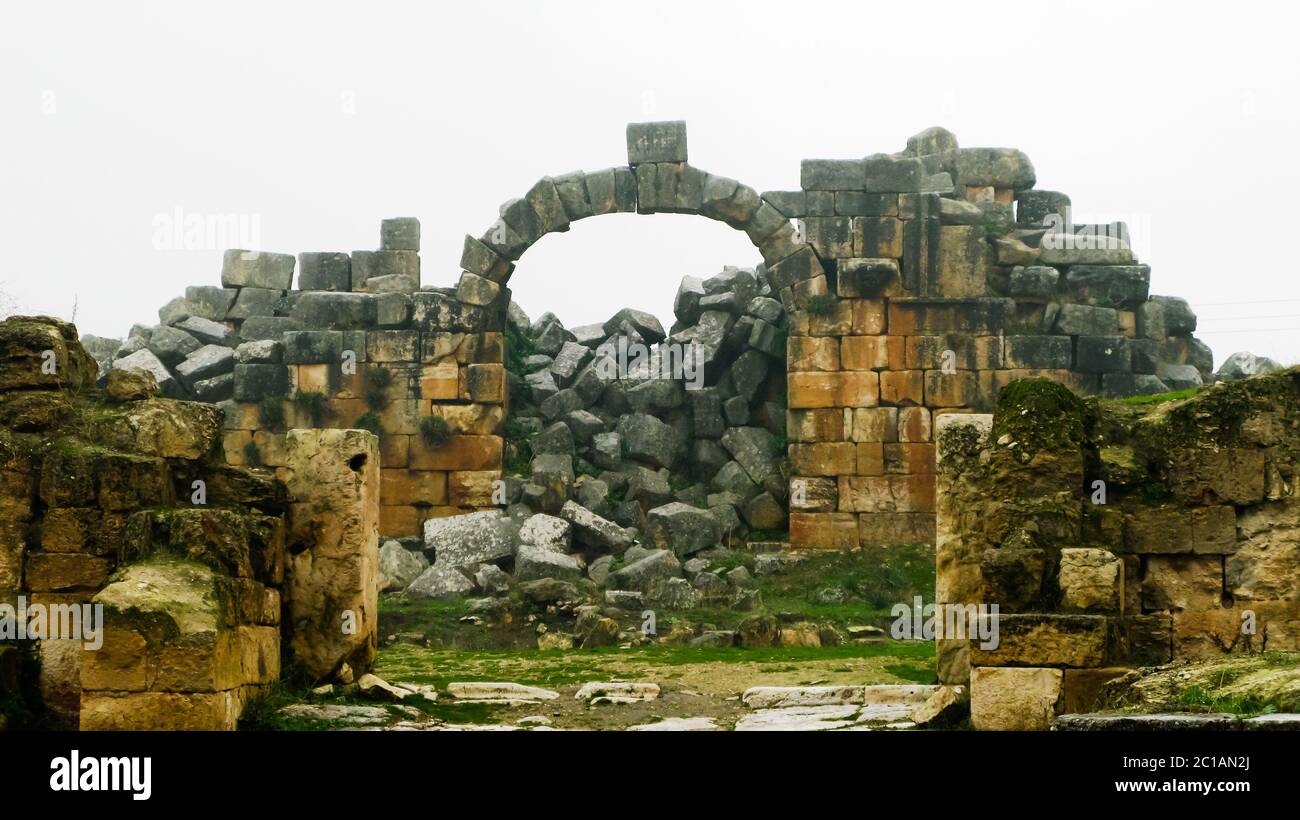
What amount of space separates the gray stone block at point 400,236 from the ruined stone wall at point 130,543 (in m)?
10.8

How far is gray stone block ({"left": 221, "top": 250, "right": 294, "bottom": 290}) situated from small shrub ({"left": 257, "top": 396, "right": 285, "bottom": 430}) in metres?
2.10

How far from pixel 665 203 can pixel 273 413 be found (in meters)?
5.49

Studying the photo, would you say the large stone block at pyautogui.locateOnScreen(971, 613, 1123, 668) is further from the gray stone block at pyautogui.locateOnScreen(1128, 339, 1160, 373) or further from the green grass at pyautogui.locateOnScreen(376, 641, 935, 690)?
the gray stone block at pyautogui.locateOnScreen(1128, 339, 1160, 373)

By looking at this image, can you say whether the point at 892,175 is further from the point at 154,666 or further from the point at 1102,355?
the point at 154,666

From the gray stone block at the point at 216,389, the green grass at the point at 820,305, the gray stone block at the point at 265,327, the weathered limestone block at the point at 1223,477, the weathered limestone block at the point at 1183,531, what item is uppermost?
the green grass at the point at 820,305

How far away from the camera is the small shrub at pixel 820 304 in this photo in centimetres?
2105

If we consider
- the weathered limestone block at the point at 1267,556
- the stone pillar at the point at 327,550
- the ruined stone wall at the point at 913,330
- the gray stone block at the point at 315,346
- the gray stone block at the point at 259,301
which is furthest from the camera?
the gray stone block at the point at 259,301

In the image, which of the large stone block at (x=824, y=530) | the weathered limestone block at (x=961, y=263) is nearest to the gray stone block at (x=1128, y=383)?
the weathered limestone block at (x=961, y=263)

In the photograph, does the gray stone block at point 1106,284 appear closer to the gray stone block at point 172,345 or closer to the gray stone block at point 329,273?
the gray stone block at point 329,273

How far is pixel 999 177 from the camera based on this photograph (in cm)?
2209

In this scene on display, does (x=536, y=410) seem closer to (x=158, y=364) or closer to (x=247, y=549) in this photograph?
(x=158, y=364)

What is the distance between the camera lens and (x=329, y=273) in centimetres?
2252

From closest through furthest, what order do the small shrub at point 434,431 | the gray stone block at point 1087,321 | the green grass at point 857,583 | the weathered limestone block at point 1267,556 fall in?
the weathered limestone block at point 1267,556 → the green grass at point 857,583 → the gray stone block at point 1087,321 → the small shrub at point 434,431

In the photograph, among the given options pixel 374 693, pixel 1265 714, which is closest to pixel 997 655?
pixel 1265 714
